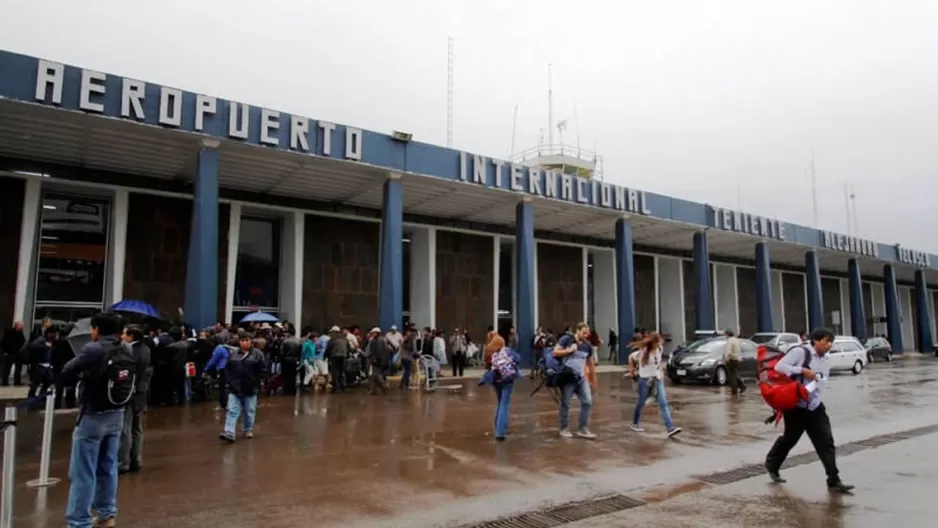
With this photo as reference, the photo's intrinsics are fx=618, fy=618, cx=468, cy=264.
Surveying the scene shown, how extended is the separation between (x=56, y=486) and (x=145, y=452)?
170 cm

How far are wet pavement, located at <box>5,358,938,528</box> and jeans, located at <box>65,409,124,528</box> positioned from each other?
1.18ft

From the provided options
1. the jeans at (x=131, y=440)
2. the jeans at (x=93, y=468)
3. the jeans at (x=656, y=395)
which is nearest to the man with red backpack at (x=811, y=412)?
the jeans at (x=656, y=395)

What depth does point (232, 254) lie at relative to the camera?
20969 mm

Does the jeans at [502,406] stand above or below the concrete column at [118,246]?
below

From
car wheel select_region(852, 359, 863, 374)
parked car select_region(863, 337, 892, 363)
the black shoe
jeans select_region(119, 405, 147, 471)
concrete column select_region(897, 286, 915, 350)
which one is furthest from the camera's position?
concrete column select_region(897, 286, 915, 350)

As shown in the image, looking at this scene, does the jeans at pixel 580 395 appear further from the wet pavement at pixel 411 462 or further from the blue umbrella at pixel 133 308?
the blue umbrella at pixel 133 308

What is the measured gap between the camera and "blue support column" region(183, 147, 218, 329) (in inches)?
633

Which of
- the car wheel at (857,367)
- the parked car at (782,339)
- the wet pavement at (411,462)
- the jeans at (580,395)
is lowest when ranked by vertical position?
the wet pavement at (411,462)

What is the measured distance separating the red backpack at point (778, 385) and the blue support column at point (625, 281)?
837 inches

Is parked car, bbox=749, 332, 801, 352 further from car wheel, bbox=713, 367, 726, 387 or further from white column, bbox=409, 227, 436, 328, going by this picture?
white column, bbox=409, 227, 436, 328

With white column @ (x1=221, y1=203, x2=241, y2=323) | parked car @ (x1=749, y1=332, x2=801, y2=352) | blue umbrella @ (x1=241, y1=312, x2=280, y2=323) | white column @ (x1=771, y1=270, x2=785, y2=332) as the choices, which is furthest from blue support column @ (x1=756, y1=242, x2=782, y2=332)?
blue umbrella @ (x1=241, y1=312, x2=280, y2=323)

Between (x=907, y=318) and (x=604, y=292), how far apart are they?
40564 millimetres

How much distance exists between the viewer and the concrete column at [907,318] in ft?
186

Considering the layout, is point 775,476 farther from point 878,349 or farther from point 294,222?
point 878,349
